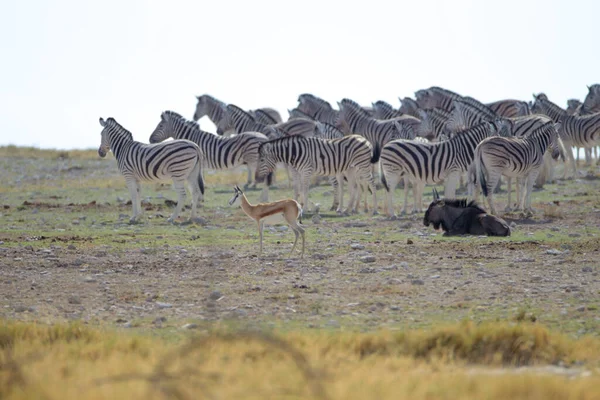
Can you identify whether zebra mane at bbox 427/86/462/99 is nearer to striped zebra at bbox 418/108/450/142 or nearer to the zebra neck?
striped zebra at bbox 418/108/450/142

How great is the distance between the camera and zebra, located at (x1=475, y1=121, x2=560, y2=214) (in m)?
19.4

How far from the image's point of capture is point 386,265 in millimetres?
13203

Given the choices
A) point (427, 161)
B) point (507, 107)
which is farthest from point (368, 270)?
point (507, 107)

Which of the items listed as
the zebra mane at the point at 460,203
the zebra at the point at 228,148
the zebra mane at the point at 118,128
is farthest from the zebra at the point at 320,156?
the zebra mane at the point at 460,203

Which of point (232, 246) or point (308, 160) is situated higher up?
point (308, 160)

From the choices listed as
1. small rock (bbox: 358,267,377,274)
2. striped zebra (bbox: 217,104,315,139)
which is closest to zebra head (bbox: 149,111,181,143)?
striped zebra (bbox: 217,104,315,139)

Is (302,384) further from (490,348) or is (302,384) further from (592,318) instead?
(592,318)

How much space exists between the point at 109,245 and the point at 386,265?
4895 mm

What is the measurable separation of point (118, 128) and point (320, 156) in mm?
4590

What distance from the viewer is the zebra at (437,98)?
3544cm

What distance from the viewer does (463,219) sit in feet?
54.7

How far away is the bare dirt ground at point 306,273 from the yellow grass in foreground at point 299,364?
110 centimetres

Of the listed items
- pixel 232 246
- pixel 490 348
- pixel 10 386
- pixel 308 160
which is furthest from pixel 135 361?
pixel 308 160

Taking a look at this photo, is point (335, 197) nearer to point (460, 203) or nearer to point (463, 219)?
point (460, 203)
